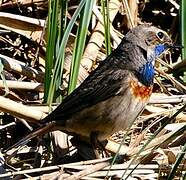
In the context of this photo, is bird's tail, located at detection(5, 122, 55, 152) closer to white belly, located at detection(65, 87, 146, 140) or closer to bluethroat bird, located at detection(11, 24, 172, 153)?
bluethroat bird, located at detection(11, 24, 172, 153)

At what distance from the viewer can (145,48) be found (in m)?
5.68

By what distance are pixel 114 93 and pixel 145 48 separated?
43 centimetres

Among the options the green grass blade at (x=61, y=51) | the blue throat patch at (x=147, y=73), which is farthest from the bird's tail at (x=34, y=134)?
the blue throat patch at (x=147, y=73)

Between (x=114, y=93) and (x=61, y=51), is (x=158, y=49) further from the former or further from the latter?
(x=61, y=51)

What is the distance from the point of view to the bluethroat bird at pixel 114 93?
17.8ft

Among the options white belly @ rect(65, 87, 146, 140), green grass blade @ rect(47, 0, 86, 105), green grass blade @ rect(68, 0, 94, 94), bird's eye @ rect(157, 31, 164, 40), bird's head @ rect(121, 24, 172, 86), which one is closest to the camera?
green grass blade @ rect(47, 0, 86, 105)

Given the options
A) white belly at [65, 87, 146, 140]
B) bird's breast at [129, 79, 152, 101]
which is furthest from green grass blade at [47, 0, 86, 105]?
bird's breast at [129, 79, 152, 101]

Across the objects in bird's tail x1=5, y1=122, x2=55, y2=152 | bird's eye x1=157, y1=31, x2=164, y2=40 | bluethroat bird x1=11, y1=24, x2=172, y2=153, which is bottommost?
bird's tail x1=5, y1=122, x2=55, y2=152

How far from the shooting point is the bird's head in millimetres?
5559

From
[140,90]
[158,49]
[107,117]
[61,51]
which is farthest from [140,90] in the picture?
[61,51]

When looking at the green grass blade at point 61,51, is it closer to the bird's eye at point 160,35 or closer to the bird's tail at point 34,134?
the bird's tail at point 34,134

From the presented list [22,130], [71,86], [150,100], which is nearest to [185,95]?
[150,100]

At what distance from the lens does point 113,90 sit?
5.50 m

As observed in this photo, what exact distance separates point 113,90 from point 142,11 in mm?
1613
